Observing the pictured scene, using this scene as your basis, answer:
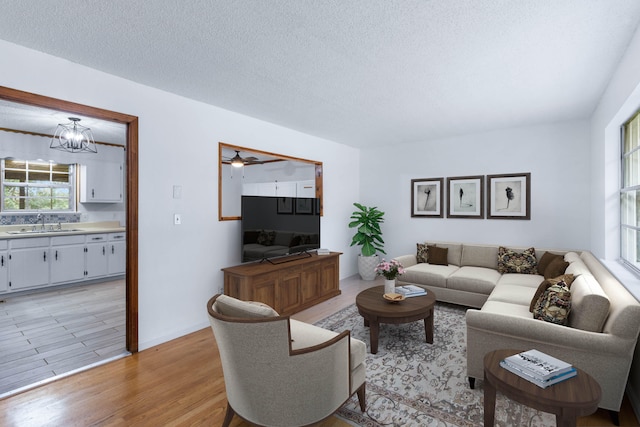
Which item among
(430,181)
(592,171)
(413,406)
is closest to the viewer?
(413,406)

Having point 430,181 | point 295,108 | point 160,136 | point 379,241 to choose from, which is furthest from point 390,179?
point 160,136

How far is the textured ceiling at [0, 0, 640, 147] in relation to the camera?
1.89 m

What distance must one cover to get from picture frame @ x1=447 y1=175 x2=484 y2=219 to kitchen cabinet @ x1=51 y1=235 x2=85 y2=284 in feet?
20.9

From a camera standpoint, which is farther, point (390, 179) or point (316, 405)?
point (390, 179)

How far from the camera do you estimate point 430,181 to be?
5.54 metres

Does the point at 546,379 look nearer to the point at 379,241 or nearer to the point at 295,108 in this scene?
the point at 295,108

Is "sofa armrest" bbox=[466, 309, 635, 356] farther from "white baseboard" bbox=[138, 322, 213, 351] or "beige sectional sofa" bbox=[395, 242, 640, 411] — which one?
"white baseboard" bbox=[138, 322, 213, 351]

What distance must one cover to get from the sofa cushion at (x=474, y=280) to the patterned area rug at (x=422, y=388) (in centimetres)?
71

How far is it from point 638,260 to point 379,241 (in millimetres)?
3689

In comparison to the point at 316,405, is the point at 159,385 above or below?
below

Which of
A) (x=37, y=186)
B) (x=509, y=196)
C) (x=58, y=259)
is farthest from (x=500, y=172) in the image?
(x=37, y=186)

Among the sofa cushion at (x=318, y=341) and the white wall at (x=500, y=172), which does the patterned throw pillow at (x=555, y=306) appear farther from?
the white wall at (x=500, y=172)

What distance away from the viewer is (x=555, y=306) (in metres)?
2.27

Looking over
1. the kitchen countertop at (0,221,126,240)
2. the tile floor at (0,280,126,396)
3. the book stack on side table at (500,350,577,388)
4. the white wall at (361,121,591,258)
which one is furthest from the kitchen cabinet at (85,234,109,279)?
the book stack on side table at (500,350,577,388)
